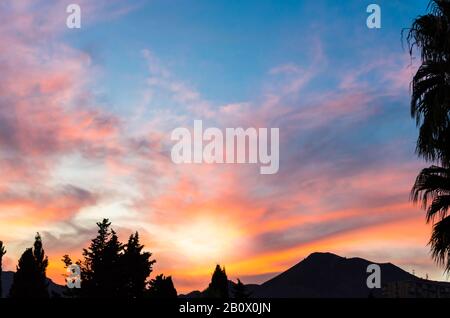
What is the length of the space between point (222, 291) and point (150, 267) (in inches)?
684

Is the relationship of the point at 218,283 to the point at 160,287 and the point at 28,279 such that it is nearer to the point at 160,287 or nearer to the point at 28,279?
the point at 160,287

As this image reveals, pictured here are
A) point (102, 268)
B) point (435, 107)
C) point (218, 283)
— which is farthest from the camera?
point (218, 283)

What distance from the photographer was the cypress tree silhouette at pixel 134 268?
48.2 meters

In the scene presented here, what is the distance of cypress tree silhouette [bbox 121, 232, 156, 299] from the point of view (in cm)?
4817

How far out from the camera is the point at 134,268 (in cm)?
4997

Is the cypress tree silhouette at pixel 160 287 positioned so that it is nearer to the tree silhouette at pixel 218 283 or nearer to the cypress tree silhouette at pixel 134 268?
the cypress tree silhouette at pixel 134 268

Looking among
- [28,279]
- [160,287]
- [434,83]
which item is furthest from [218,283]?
[434,83]

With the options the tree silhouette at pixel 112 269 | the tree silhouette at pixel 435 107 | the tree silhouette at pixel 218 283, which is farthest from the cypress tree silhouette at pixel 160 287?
the tree silhouette at pixel 435 107

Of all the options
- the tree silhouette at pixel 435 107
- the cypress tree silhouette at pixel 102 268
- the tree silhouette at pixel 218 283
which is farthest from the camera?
the tree silhouette at pixel 218 283

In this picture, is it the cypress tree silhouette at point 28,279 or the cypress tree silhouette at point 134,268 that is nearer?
the cypress tree silhouette at point 134,268

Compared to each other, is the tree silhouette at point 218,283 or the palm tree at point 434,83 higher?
the palm tree at point 434,83

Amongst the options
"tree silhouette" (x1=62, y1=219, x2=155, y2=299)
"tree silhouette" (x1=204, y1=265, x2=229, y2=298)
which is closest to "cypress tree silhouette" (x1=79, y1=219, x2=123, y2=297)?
"tree silhouette" (x1=62, y1=219, x2=155, y2=299)
